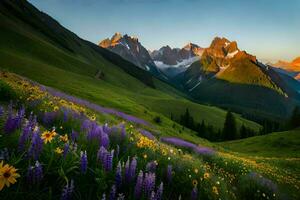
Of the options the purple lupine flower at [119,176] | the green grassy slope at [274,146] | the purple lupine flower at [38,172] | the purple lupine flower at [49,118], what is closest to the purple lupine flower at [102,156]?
the purple lupine flower at [119,176]

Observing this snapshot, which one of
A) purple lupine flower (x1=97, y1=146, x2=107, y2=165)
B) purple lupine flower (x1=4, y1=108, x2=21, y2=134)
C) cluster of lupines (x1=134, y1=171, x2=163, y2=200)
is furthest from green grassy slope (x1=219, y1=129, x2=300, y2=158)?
purple lupine flower (x1=4, y1=108, x2=21, y2=134)

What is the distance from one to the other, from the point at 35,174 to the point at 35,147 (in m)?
0.54

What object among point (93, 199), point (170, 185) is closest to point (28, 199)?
point (93, 199)

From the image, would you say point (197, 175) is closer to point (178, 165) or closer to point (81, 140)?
point (178, 165)

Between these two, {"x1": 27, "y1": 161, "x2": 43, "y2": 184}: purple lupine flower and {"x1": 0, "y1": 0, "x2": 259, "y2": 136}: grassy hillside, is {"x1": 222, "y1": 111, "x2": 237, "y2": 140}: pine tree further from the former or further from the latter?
{"x1": 27, "y1": 161, "x2": 43, "y2": 184}: purple lupine flower

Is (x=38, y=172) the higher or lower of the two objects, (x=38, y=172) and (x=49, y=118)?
the higher

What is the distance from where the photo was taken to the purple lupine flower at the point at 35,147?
4082 mm

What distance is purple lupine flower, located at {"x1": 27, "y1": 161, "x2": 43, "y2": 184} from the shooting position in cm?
373

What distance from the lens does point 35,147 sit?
419 cm

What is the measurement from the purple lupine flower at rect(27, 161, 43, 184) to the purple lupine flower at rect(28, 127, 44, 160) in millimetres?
341

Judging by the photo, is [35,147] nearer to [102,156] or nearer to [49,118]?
[102,156]

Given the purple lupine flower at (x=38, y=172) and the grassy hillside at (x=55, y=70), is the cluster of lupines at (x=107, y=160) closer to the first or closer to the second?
the purple lupine flower at (x=38, y=172)

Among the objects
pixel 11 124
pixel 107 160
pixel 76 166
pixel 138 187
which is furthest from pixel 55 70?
pixel 138 187

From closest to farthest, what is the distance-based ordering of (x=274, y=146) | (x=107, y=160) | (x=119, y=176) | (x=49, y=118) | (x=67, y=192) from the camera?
(x=67, y=192) < (x=119, y=176) < (x=107, y=160) < (x=49, y=118) < (x=274, y=146)
